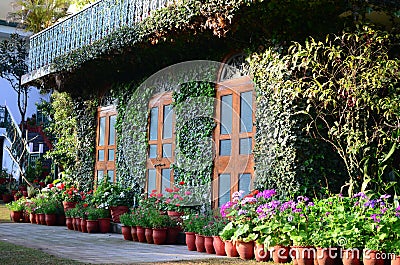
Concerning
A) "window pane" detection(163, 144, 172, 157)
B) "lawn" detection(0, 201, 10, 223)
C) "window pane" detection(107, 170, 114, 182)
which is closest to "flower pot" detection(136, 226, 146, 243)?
"window pane" detection(163, 144, 172, 157)

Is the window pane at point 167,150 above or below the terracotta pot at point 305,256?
above

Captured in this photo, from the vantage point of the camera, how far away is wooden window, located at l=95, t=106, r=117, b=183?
40.1 feet

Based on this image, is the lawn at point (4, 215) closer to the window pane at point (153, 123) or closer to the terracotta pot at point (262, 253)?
the window pane at point (153, 123)

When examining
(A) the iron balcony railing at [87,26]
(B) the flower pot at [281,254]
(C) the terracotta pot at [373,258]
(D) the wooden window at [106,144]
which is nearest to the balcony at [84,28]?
(A) the iron balcony railing at [87,26]

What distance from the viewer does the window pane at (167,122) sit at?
1049cm

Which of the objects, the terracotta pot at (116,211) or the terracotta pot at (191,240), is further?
the terracotta pot at (116,211)

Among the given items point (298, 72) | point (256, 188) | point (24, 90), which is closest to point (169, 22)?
point (298, 72)

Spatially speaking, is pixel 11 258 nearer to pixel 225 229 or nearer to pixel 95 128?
pixel 225 229

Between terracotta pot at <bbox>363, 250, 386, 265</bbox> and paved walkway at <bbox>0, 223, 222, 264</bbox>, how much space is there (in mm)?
2196

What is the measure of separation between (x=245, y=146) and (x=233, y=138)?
0.32m

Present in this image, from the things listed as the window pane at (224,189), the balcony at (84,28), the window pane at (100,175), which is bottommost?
the window pane at (224,189)

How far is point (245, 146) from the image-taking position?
885 centimetres

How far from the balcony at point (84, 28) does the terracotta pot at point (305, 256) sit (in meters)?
4.70

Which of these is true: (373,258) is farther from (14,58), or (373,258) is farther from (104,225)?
(14,58)
